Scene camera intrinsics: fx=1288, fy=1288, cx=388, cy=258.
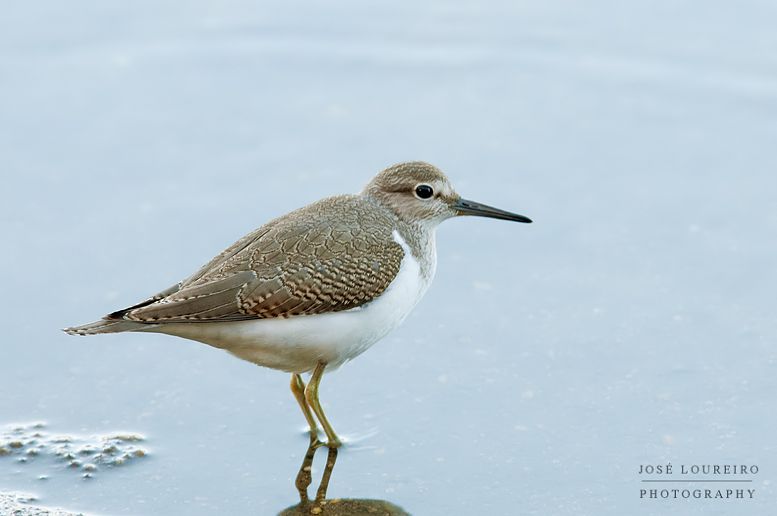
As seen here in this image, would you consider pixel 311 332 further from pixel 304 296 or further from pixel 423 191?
pixel 423 191

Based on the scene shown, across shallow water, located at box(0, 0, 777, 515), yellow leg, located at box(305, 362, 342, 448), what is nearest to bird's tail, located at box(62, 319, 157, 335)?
shallow water, located at box(0, 0, 777, 515)

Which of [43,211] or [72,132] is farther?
[72,132]

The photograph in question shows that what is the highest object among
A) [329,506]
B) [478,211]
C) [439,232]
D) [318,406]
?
[439,232]

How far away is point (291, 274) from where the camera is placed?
765 centimetres

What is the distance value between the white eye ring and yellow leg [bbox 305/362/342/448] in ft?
4.63

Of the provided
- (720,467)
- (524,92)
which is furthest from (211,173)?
(720,467)

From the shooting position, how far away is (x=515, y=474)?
7738 mm

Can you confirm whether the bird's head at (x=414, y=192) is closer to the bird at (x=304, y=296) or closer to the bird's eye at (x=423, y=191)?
the bird's eye at (x=423, y=191)

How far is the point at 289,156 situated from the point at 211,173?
71 cm

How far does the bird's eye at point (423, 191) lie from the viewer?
28.1 ft

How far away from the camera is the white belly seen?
24.8 ft

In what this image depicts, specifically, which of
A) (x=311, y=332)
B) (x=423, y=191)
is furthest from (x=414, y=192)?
(x=311, y=332)

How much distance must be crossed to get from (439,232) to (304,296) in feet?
10.00

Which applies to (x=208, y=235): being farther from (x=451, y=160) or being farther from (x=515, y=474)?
(x=515, y=474)
